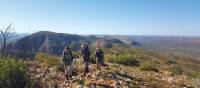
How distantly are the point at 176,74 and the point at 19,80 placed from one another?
13.6 metres

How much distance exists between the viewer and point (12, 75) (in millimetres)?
14555

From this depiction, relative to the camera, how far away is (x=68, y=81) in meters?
17.2

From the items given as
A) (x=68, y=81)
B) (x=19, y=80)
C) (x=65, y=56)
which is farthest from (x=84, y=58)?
(x=19, y=80)

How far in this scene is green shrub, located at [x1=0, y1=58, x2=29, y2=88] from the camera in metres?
14.3

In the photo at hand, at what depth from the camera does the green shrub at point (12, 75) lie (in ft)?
46.8

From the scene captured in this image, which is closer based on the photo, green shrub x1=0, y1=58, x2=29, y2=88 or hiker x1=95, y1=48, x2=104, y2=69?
green shrub x1=0, y1=58, x2=29, y2=88

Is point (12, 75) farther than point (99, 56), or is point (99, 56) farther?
point (99, 56)

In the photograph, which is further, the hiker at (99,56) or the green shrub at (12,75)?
the hiker at (99,56)

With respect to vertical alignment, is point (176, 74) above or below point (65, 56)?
below

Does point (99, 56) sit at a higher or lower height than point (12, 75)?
higher

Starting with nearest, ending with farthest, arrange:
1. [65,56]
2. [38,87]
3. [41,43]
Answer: [38,87] < [65,56] < [41,43]

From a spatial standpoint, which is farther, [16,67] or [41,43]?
[41,43]

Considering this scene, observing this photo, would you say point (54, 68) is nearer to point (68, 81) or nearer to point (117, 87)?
point (68, 81)

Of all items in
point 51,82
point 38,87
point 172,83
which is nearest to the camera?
point 38,87
